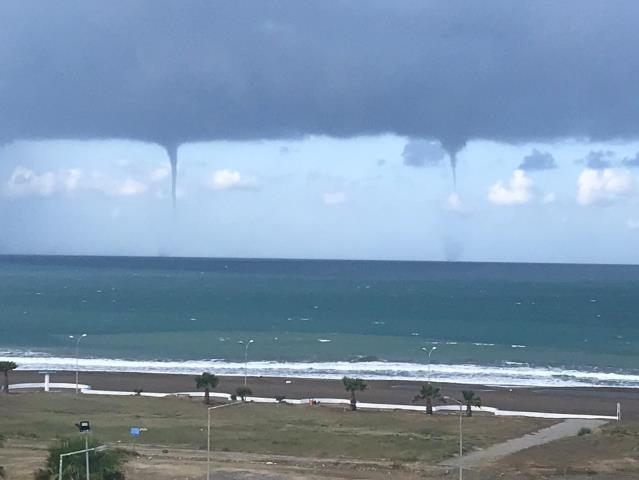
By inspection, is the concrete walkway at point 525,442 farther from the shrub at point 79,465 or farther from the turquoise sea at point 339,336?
the turquoise sea at point 339,336

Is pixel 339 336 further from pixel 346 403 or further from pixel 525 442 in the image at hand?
pixel 525 442

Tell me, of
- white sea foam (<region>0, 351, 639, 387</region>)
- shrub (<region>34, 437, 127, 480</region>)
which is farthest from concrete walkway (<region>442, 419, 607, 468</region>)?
white sea foam (<region>0, 351, 639, 387</region>)

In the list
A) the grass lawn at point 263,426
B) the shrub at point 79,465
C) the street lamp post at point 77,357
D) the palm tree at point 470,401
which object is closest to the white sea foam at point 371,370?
the street lamp post at point 77,357

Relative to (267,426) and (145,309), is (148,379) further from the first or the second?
(145,309)

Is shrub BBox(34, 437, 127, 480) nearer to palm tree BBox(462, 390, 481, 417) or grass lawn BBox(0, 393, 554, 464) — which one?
grass lawn BBox(0, 393, 554, 464)

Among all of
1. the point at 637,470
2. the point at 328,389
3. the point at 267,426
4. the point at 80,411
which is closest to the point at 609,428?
the point at 637,470

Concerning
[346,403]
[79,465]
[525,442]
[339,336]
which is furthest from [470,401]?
[339,336]
